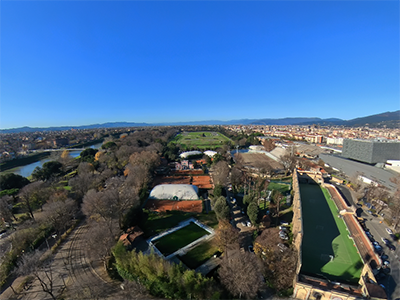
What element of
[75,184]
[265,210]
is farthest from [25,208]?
[265,210]

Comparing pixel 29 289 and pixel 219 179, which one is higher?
pixel 219 179

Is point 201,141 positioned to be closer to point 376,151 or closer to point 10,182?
point 376,151

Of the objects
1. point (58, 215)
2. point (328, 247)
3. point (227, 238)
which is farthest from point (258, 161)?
point (58, 215)

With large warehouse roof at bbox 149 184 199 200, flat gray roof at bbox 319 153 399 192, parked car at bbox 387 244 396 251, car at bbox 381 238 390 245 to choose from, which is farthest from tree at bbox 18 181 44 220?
flat gray roof at bbox 319 153 399 192

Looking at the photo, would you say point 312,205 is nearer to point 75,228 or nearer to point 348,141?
point 75,228

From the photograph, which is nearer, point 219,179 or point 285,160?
point 219,179

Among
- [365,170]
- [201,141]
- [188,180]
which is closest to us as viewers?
[188,180]

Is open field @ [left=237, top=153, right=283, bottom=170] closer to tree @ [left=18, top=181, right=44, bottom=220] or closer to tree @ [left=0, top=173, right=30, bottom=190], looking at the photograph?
tree @ [left=18, top=181, right=44, bottom=220]

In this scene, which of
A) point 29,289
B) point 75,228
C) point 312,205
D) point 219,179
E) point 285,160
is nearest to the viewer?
point 29,289
